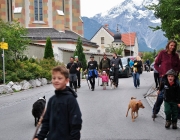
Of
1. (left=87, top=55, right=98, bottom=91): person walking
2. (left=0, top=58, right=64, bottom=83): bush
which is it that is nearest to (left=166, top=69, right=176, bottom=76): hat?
(left=87, top=55, right=98, bottom=91): person walking

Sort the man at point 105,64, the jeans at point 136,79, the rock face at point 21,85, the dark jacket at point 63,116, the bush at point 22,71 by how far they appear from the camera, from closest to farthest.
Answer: the dark jacket at point 63,116 → the rock face at point 21,85 → the jeans at point 136,79 → the man at point 105,64 → the bush at point 22,71

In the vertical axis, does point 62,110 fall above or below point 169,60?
below

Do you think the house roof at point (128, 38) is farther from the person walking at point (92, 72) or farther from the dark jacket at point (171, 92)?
the dark jacket at point (171, 92)

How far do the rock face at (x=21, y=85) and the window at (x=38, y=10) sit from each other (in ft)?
74.5

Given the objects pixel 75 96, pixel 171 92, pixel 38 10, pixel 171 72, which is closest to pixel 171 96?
pixel 171 92

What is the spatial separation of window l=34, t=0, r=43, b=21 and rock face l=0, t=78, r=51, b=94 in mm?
22700

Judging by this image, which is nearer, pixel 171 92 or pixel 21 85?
pixel 171 92

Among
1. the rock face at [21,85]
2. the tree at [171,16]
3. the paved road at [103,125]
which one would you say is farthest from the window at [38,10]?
the paved road at [103,125]

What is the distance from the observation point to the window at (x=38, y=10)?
4519 cm

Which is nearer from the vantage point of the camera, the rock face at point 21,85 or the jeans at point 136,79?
the rock face at point 21,85

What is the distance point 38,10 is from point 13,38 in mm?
24418

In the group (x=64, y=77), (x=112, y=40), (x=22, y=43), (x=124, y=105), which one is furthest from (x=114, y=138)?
(x=112, y=40)

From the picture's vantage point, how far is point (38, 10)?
1785 inches

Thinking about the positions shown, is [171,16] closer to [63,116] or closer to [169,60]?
[169,60]
